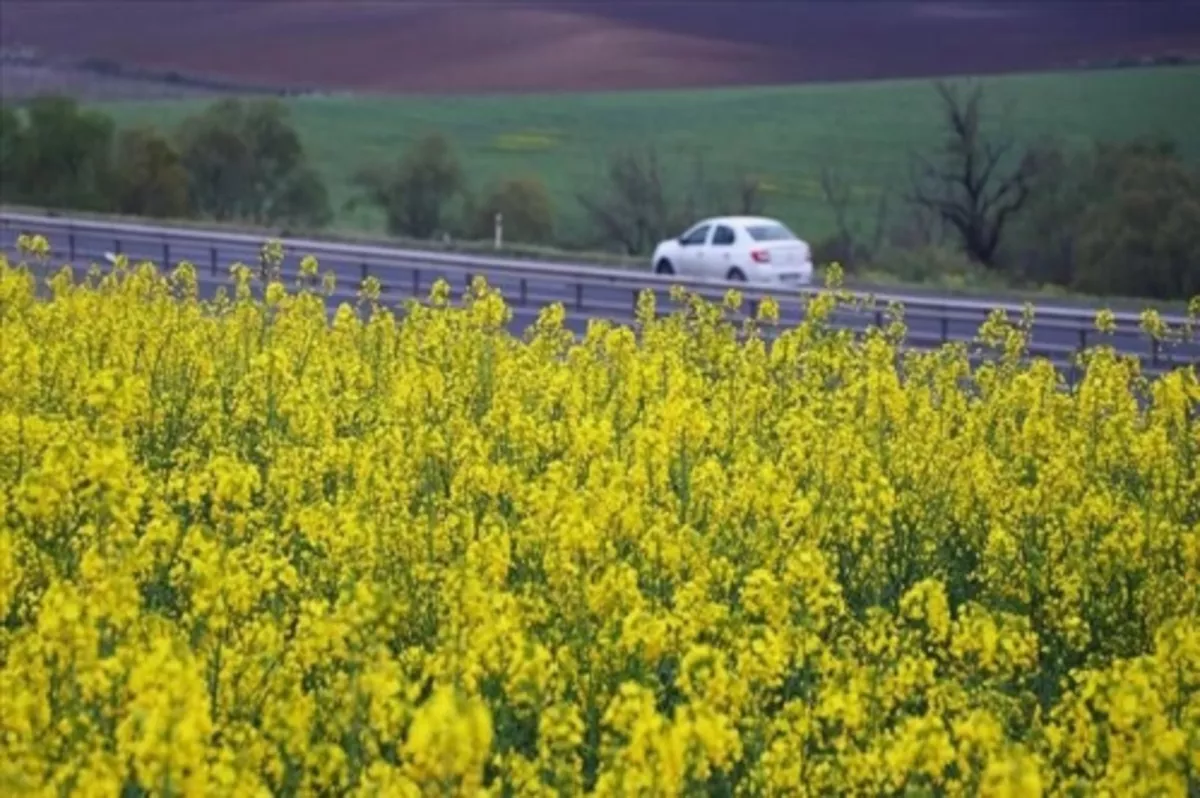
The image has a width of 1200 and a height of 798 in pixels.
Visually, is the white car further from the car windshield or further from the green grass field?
the green grass field

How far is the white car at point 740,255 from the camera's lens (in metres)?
33.4

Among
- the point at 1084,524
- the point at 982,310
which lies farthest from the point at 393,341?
the point at 982,310

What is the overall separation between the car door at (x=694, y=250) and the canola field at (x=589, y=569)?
62.5ft

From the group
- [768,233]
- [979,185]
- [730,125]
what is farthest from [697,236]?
[730,125]

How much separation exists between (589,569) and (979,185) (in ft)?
136

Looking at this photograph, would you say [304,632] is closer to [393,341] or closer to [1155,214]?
[393,341]

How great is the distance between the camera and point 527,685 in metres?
6.38

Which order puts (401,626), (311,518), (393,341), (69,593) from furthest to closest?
(393,341) → (311,518) → (401,626) → (69,593)

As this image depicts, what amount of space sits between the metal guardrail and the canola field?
6425 millimetres

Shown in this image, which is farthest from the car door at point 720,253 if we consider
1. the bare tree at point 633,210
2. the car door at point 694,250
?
the bare tree at point 633,210

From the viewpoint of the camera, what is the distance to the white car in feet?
110

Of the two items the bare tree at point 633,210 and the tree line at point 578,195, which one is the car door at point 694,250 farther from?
the bare tree at point 633,210

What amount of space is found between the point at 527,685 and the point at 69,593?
135 centimetres

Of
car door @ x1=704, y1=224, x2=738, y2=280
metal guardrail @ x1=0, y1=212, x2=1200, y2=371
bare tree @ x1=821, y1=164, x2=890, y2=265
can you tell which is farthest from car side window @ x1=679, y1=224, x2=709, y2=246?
bare tree @ x1=821, y1=164, x2=890, y2=265
